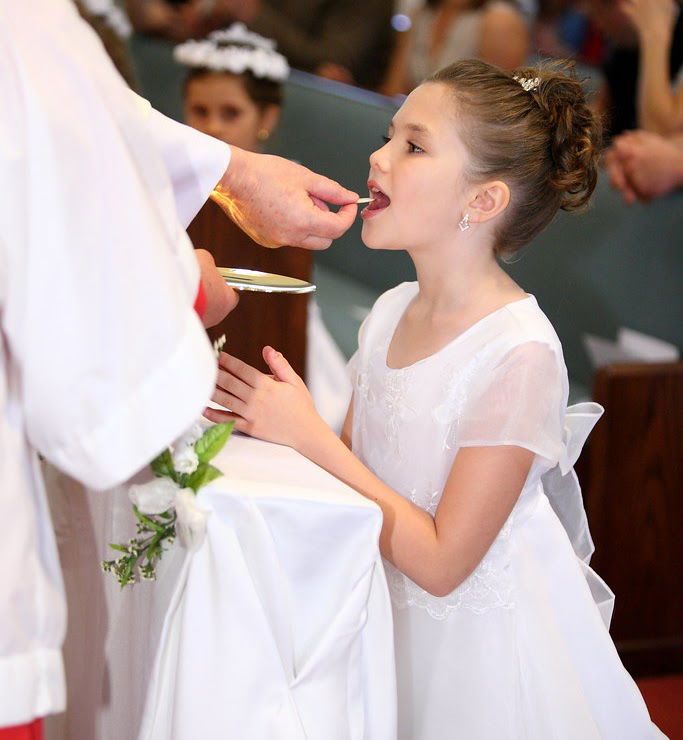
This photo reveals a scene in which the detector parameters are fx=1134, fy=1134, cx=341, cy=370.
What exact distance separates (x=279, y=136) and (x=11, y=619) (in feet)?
13.8

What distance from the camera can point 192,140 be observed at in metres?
1.51

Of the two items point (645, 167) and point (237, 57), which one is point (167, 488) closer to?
point (645, 167)

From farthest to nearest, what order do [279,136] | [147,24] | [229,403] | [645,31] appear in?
[147,24] → [279,136] → [645,31] → [229,403]

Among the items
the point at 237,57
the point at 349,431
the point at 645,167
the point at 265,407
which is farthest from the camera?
the point at 237,57

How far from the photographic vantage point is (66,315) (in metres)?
1.04

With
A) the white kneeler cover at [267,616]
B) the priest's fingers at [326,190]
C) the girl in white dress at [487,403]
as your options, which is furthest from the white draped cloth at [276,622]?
the priest's fingers at [326,190]

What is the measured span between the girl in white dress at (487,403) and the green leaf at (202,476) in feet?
1.24

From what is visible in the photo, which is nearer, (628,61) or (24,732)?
(24,732)

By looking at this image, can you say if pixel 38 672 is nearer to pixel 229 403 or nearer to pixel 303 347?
pixel 229 403

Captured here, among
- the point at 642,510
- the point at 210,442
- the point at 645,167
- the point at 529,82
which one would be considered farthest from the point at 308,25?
the point at 210,442

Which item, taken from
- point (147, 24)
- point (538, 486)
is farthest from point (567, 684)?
point (147, 24)

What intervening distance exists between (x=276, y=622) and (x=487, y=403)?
0.54m

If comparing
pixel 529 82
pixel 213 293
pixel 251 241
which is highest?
pixel 529 82

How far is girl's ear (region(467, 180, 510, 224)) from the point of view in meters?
1.80
